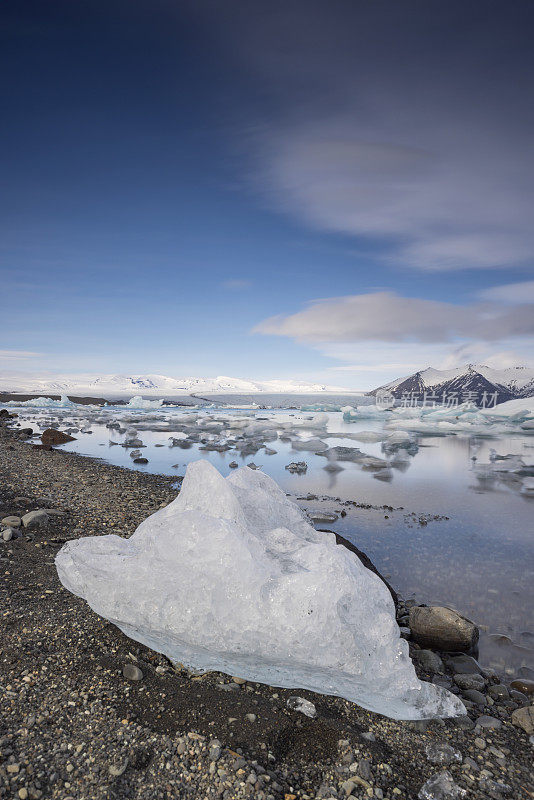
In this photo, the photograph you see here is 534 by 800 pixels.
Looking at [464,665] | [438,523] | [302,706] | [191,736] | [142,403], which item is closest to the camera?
[191,736]

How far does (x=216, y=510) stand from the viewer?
10.1ft

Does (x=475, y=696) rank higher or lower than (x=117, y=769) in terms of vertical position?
lower

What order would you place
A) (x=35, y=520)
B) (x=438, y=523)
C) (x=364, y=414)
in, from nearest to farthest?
(x=35, y=520) < (x=438, y=523) < (x=364, y=414)

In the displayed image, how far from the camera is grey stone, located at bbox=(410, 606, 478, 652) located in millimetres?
3322

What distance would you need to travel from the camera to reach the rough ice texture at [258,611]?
234cm

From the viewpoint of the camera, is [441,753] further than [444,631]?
No

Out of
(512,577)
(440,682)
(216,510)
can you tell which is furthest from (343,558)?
(512,577)

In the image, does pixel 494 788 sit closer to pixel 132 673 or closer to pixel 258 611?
pixel 258 611

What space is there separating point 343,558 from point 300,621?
46 cm

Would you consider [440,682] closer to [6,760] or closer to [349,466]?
[6,760]

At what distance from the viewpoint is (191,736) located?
2.04 m

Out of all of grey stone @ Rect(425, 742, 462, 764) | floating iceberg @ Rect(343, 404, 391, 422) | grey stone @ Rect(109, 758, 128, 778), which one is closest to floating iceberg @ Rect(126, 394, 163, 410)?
floating iceberg @ Rect(343, 404, 391, 422)

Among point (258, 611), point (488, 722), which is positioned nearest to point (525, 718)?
point (488, 722)

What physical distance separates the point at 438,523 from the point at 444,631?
12.1ft
